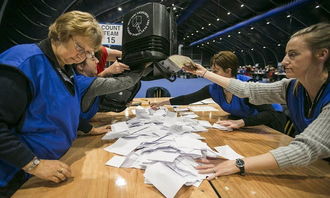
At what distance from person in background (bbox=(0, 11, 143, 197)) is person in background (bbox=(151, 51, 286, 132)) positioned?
1.01m

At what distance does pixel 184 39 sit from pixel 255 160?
2013 cm

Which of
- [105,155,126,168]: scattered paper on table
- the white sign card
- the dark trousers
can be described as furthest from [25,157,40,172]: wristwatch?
the white sign card

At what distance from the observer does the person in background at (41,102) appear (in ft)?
1.97

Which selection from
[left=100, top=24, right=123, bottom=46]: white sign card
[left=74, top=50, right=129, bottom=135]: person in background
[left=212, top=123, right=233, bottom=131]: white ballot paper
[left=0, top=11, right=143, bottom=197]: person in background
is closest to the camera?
[left=0, top=11, right=143, bottom=197]: person in background

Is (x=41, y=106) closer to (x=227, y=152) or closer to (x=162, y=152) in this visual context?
(x=162, y=152)

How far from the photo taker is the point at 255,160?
0.74 metres

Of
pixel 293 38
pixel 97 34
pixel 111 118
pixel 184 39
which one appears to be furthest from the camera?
pixel 184 39

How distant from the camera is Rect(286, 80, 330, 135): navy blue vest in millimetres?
811

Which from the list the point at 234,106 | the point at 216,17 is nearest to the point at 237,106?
the point at 234,106

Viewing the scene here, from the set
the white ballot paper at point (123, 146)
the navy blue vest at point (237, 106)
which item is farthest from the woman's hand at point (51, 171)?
the navy blue vest at point (237, 106)

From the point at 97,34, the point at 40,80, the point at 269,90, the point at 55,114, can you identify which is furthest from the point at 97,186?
the point at 269,90

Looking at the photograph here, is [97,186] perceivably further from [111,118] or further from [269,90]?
[269,90]

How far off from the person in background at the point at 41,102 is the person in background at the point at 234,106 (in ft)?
3.30

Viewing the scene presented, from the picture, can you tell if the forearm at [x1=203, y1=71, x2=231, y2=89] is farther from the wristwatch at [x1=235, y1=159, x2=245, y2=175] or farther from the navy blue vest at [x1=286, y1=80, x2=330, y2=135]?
the wristwatch at [x1=235, y1=159, x2=245, y2=175]
